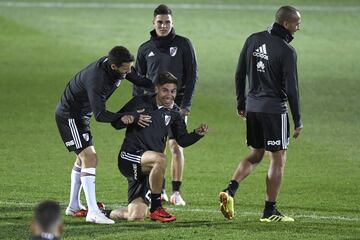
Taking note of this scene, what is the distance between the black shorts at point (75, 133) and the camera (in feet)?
42.4

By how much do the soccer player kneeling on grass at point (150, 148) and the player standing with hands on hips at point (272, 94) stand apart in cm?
67

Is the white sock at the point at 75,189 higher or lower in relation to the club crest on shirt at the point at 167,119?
lower

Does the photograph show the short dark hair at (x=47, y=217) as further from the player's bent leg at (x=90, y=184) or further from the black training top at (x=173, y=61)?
the black training top at (x=173, y=61)

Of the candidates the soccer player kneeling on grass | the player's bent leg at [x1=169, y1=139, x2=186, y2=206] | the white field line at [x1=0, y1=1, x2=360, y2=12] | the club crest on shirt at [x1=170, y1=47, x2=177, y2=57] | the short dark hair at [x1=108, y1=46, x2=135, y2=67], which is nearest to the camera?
the short dark hair at [x1=108, y1=46, x2=135, y2=67]

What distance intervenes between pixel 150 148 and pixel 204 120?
28.7 ft

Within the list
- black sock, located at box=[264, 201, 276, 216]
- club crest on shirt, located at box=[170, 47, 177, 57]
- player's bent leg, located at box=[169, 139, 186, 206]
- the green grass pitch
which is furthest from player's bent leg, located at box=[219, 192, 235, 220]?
club crest on shirt, located at box=[170, 47, 177, 57]

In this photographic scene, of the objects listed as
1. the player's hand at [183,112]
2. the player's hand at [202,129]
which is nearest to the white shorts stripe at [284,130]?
the player's hand at [202,129]

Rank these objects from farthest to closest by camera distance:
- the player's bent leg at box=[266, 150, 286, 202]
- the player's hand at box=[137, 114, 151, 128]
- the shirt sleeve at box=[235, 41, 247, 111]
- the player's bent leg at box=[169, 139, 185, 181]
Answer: the player's bent leg at box=[169, 139, 185, 181] < the shirt sleeve at box=[235, 41, 247, 111] < the player's bent leg at box=[266, 150, 286, 202] < the player's hand at box=[137, 114, 151, 128]

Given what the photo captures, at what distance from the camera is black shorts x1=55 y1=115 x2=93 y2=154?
42.4ft

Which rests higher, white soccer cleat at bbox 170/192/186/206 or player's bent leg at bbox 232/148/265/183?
player's bent leg at bbox 232/148/265/183

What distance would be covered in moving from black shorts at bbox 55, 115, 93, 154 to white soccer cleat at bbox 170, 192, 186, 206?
1607 millimetres

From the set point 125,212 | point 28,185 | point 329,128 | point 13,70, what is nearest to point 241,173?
point 125,212

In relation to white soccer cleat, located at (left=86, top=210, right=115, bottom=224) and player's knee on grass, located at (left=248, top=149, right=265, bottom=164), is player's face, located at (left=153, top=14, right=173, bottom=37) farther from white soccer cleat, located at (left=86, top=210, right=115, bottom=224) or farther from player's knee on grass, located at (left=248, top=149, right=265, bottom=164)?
white soccer cleat, located at (left=86, top=210, right=115, bottom=224)

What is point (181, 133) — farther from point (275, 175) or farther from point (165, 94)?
point (275, 175)
